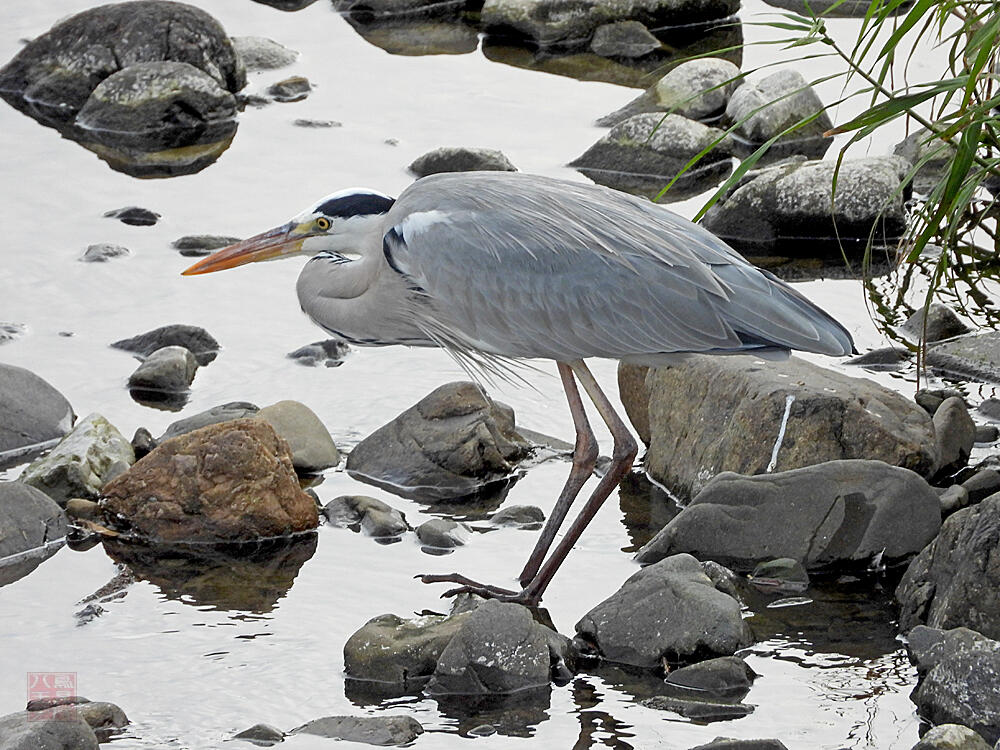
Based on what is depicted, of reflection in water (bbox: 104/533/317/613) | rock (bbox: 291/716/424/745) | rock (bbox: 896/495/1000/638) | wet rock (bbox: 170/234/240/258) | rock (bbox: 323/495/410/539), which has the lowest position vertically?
wet rock (bbox: 170/234/240/258)

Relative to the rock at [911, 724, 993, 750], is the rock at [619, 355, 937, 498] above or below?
below

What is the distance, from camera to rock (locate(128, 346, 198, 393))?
7.39 m

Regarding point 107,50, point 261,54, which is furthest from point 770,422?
point 261,54

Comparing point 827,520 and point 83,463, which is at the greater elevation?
point 827,520

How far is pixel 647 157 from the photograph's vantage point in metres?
10.6

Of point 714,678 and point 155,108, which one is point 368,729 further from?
point 155,108

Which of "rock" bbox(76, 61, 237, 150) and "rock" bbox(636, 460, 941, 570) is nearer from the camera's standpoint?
"rock" bbox(636, 460, 941, 570)

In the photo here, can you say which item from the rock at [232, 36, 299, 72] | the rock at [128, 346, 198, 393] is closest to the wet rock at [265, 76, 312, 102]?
the rock at [232, 36, 299, 72]

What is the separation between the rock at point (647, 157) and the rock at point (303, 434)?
422cm

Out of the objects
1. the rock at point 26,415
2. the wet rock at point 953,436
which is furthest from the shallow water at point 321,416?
the wet rock at point 953,436

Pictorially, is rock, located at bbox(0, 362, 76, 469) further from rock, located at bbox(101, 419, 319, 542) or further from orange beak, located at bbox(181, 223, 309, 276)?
orange beak, located at bbox(181, 223, 309, 276)

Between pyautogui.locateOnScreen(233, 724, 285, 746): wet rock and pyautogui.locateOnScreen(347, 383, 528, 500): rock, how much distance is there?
6.40ft

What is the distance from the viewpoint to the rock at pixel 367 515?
6031 mm

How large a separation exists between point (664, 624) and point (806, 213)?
4888 millimetres
